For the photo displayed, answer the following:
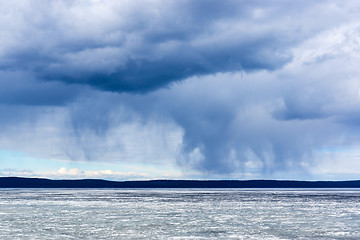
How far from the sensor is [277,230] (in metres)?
34.8

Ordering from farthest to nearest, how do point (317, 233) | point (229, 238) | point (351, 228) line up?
point (351, 228) < point (317, 233) < point (229, 238)

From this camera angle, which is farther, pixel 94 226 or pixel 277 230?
pixel 94 226

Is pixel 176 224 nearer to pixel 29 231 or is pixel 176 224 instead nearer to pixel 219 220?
pixel 219 220

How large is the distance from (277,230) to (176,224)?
8.94 meters

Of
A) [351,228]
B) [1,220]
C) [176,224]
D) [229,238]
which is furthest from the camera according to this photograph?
[1,220]

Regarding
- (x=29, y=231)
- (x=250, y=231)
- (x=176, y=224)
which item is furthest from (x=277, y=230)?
(x=29, y=231)

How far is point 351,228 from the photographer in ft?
119

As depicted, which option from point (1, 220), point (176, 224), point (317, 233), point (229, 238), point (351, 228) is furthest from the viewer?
point (1, 220)

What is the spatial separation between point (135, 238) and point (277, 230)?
442 inches

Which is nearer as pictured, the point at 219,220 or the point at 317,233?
the point at 317,233

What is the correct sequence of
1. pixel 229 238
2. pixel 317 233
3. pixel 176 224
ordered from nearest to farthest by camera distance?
pixel 229 238 → pixel 317 233 → pixel 176 224

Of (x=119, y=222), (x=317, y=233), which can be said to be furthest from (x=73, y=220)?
(x=317, y=233)

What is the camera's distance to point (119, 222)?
135 feet

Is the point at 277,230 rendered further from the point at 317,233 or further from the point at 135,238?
the point at 135,238
